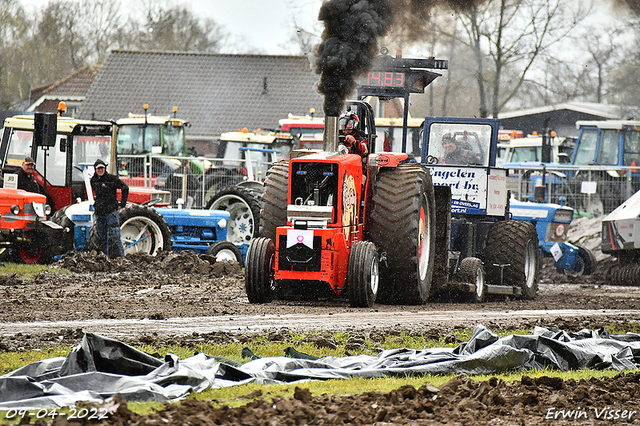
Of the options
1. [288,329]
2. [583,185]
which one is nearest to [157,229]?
[288,329]

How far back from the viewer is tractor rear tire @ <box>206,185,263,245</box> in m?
17.9

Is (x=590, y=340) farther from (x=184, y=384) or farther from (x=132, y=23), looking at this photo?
(x=132, y=23)

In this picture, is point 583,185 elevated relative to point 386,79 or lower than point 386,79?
lower

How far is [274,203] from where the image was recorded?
11016 mm

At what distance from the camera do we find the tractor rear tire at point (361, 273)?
9898mm

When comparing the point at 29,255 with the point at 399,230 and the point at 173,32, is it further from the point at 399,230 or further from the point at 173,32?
the point at 173,32

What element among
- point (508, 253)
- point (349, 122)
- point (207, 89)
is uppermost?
point (207, 89)

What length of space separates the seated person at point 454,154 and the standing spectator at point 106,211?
5.86m

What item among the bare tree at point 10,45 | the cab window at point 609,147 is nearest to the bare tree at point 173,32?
the bare tree at point 10,45

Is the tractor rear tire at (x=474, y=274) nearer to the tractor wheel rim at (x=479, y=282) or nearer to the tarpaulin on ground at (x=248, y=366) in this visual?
the tractor wheel rim at (x=479, y=282)

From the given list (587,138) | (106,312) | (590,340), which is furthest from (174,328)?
(587,138)

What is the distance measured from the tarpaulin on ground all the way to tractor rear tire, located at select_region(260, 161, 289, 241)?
408 centimetres

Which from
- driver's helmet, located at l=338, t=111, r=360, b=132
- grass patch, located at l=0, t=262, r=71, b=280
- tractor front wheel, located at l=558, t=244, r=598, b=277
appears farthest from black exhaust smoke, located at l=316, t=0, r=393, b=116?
tractor front wheel, located at l=558, t=244, r=598, b=277

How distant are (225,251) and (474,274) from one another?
5785mm
